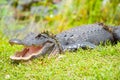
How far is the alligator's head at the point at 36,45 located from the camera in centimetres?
584

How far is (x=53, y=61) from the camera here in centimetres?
570

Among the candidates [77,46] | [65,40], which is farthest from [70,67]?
[65,40]

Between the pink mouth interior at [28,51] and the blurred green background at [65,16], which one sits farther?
the blurred green background at [65,16]

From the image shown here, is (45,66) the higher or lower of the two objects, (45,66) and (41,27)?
the higher

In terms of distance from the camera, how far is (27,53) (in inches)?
233

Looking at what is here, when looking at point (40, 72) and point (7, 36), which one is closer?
point (40, 72)

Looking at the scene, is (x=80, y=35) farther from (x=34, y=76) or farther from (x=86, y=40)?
(x=34, y=76)

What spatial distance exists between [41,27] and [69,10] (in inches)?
36.2

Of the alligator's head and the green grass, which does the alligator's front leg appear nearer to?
→ the green grass

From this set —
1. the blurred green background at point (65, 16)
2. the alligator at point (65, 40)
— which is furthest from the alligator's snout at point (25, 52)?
the blurred green background at point (65, 16)

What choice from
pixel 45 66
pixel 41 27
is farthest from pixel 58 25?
pixel 45 66

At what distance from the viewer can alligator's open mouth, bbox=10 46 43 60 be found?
566 centimetres

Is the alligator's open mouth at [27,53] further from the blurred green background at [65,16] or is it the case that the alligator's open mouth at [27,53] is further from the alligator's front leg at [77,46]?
the blurred green background at [65,16]

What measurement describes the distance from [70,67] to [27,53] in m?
0.91
